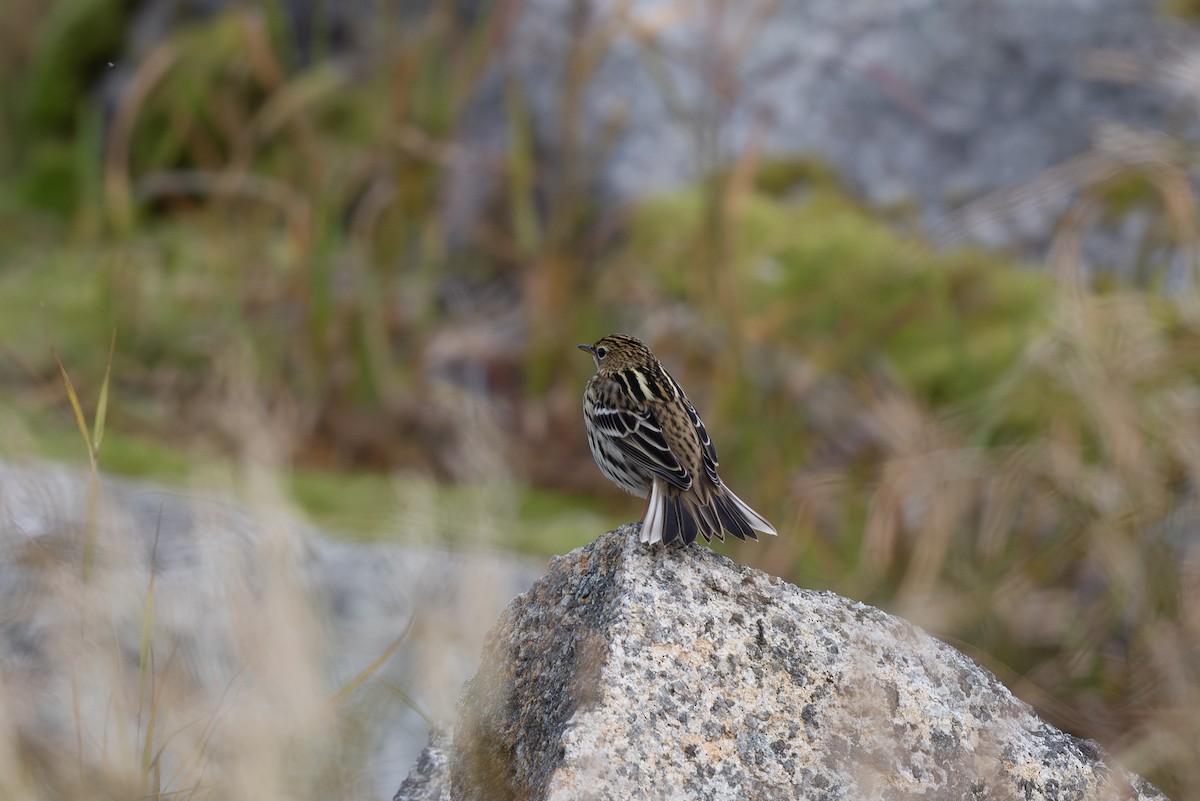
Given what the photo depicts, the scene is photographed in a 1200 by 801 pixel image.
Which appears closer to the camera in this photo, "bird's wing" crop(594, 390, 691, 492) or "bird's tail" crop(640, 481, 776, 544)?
"bird's tail" crop(640, 481, 776, 544)

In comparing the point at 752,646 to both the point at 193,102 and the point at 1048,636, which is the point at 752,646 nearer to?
the point at 1048,636

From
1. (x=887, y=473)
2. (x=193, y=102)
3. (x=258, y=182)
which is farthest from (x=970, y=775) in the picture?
(x=193, y=102)

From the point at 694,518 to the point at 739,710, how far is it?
56 centimetres

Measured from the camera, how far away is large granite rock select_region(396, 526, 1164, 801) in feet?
6.29

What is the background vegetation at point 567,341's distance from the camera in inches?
175

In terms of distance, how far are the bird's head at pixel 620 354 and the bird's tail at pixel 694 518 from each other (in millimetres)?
610

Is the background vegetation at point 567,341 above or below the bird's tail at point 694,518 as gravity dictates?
above

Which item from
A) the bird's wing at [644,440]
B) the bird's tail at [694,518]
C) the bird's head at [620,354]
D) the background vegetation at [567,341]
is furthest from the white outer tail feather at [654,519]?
the background vegetation at [567,341]

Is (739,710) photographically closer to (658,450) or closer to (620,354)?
(658,450)

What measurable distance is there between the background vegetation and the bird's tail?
0.84 meters

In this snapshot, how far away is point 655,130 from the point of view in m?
7.13

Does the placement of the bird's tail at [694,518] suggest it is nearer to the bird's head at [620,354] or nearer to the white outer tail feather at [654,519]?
the white outer tail feather at [654,519]

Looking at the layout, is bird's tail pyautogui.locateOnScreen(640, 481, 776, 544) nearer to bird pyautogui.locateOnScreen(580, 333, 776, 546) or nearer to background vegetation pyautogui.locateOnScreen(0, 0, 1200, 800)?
bird pyautogui.locateOnScreen(580, 333, 776, 546)

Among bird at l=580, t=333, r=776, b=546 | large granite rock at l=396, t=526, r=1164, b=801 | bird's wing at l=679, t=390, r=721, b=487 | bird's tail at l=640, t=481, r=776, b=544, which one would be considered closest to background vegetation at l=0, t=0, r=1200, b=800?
bird at l=580, t=333, r=776, b=546
